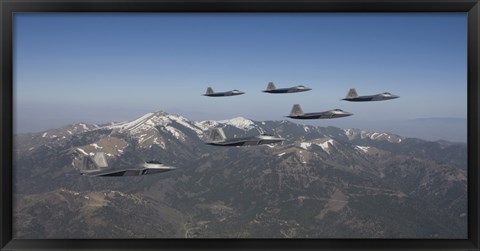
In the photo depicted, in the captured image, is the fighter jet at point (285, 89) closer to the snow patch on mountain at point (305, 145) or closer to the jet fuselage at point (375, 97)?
the jet fuselage at point (375, 97)

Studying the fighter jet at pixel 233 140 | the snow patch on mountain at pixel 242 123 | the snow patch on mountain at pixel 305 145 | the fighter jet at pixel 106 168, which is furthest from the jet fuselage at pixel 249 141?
the snow patch on mountain at pixel 305 145

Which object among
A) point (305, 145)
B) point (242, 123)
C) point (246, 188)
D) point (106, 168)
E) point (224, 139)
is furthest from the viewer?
point (305, 145)

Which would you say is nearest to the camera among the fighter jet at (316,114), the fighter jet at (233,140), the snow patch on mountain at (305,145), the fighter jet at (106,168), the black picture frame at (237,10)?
the black picture frame at (237,10)

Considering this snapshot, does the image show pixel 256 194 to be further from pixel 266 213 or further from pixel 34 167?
pixel 34 167

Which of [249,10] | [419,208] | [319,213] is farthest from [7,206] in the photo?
[419,208]

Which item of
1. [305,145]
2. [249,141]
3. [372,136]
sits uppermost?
[249,141]

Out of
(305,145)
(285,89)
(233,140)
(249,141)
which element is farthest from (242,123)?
(233,140)

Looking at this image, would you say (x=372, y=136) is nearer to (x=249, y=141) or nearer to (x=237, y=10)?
(x=249, y=141)
